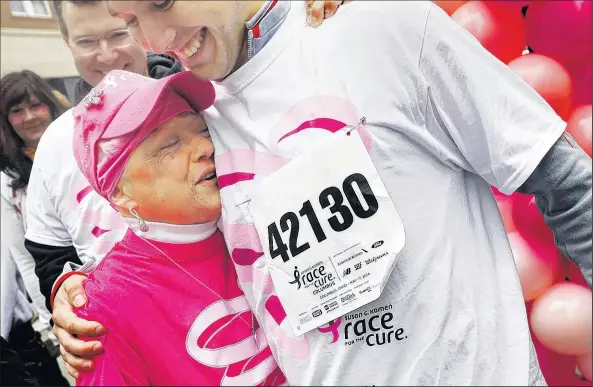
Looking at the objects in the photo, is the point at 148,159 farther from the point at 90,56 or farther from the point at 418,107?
the point at 418,107

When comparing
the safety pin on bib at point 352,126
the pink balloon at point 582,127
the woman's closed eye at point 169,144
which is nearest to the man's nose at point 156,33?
the woman's closed eye at point 169,144

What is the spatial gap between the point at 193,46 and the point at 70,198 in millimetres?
266

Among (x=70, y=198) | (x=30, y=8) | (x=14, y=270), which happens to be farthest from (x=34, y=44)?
(x=14, y=270)

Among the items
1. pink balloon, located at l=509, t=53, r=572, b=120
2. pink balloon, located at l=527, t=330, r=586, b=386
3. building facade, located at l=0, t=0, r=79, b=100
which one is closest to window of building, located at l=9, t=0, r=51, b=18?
building facade, located at l=0, t=0, r=79, b=100

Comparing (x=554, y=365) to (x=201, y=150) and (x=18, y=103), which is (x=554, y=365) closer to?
(x=201, y=150)

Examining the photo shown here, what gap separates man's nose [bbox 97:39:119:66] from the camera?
0.61 metres

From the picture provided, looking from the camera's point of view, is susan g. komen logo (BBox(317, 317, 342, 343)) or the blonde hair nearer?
susan g. komen logo (BBox(317, 317, 342, 343))

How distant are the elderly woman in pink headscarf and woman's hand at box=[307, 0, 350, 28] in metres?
0.16

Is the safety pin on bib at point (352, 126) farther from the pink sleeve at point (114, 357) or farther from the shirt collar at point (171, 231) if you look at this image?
the pink sleeve at point (114, 357)

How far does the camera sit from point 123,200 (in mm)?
562

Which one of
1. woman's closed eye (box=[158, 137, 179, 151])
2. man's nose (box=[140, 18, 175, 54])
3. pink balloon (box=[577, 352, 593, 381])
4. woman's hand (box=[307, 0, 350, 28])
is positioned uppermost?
man's nose (box=[140, 18, 175, 54])

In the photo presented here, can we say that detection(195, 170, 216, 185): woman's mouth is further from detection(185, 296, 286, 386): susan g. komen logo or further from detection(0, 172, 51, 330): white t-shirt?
detection(0, 172, 51, 330): white t-shirt

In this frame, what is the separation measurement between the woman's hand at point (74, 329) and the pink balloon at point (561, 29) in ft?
2.37

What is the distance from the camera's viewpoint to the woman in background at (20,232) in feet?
2.11
